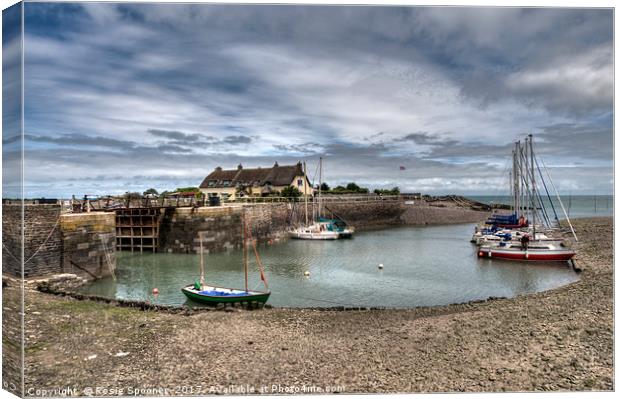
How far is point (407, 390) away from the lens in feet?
16.0

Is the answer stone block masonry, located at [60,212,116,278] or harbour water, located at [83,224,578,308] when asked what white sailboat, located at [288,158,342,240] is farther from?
stone block masonry, located at [60,212,116,278]

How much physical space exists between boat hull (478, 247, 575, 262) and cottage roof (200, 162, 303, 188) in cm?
2204

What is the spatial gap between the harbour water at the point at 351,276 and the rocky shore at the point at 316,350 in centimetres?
334

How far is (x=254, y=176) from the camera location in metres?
40.5

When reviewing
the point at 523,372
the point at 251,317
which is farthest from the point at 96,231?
the point at 523,372

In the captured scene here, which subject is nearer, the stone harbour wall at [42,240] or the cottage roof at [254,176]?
the stone harbour wall at [42,240]

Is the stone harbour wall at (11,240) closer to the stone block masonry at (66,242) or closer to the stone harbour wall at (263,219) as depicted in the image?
the stone block masonry at (66,242)

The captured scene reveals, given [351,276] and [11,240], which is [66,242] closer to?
[11,240]

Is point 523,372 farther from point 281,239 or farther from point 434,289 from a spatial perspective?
point 281,239

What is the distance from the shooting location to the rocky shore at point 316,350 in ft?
16.2

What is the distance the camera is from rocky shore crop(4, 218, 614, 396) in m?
4.95

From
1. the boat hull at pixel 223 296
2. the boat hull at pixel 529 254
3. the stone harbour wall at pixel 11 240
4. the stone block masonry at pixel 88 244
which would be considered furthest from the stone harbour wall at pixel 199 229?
the stone harbour wall at pixel 11 240

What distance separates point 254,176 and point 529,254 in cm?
2742

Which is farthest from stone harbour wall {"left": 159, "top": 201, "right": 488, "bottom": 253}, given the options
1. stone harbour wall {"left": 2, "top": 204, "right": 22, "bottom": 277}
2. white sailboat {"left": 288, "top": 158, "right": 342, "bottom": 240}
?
stone harbour wall {"left": 2, "top": 204, "right": 22, "bottom": 277}
